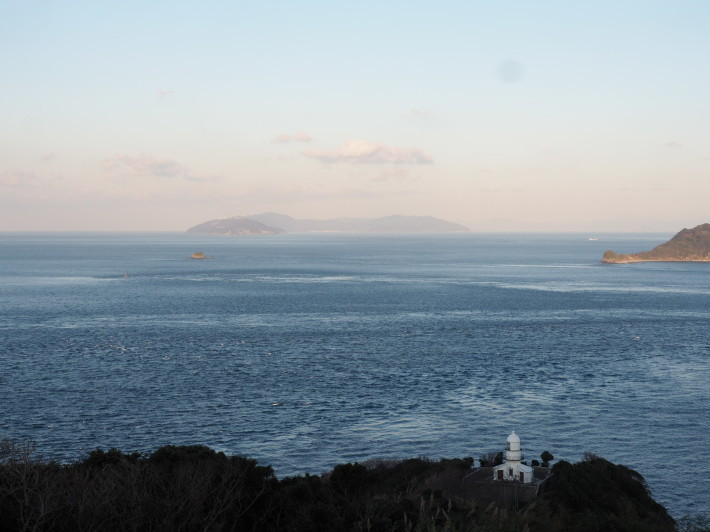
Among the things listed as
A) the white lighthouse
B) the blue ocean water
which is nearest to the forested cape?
the white lighthouse

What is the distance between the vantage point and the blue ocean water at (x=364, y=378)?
4559 centimetres

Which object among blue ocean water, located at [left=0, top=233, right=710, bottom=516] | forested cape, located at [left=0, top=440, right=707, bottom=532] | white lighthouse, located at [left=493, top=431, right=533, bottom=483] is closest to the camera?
forested cape, located at [left=0, top=440, right=707, bottom=532]

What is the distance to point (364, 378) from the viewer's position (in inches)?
2501

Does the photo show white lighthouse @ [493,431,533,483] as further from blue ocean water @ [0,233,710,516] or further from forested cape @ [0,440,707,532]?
blue ocean water @ [0,233,710,516]

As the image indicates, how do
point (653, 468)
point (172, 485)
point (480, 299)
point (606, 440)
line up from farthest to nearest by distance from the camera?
point (480, 299), point (606, 440), point (653, 468), point (172, 485)

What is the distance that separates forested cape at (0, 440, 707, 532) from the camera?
73.9 ft

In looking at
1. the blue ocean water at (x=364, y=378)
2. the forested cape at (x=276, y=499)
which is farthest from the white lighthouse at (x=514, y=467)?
the blue ocean water at (x=364, y=378)

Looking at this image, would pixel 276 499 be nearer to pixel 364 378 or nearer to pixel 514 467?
pixel 514 467

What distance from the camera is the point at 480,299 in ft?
417

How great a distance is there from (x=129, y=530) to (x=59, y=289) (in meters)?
131

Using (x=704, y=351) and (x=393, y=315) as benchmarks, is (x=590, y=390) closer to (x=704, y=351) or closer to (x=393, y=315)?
(x=704, y=351)

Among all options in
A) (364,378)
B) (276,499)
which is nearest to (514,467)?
(276,499)

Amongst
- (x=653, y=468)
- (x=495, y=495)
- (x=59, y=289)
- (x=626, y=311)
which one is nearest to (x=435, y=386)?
(x=653, y=468)

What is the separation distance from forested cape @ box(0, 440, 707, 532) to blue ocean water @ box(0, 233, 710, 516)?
6628 mm
